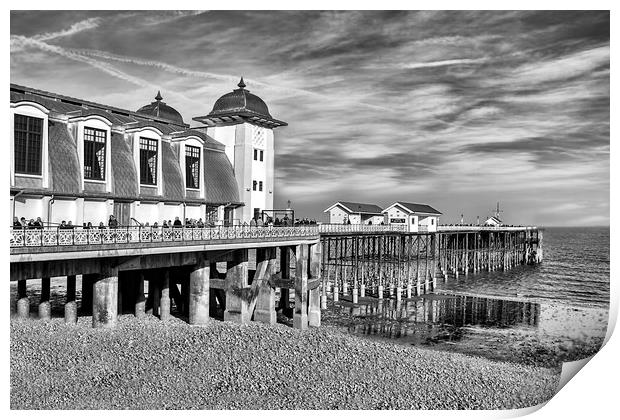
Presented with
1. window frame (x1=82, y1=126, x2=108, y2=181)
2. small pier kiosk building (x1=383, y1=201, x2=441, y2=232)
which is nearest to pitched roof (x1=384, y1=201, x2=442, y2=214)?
small pier kiosk building (x1=383, y1=201, x2=441, y2=232)

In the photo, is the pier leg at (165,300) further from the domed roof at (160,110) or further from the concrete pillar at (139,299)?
the domed roof at (160,110)

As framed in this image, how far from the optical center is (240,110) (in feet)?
106

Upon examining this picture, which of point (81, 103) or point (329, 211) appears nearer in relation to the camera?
point (81, 103)

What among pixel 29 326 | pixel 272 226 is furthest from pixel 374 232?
pixel 29 326

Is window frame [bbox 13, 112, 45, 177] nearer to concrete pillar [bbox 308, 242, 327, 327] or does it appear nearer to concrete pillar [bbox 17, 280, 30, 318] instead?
concrete pillar [bbox 17, 280, 30, 318]

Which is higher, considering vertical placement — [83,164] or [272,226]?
[83,164]

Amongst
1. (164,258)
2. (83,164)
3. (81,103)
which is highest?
(81,103)

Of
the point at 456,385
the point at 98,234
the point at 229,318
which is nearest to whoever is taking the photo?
the point at 98,234

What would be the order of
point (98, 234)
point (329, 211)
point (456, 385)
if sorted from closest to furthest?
1. point (98, 234)
2. point (456, 385)
3. point (329, 211)

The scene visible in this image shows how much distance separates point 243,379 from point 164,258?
6.77 meters

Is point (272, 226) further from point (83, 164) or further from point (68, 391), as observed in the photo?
point (68, 391)

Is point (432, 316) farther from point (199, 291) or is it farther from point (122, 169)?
point (122, 169)

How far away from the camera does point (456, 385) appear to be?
863 inches

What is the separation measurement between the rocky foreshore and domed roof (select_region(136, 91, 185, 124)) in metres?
18.4
